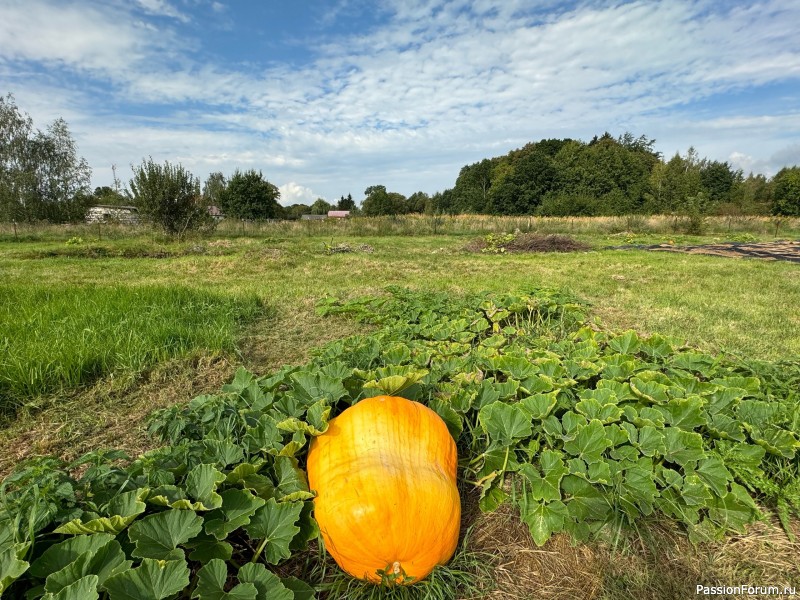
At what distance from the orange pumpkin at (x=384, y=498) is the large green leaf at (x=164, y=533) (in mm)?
425

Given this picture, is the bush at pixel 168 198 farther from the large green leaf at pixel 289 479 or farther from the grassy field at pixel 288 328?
the large green leaf at pixel 289 479

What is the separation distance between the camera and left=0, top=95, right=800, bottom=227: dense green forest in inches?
709

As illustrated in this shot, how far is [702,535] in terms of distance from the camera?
1658 millimetres

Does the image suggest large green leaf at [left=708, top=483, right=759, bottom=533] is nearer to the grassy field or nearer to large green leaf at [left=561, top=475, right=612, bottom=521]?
the grassy field

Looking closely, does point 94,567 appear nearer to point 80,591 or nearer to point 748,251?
point 80,591

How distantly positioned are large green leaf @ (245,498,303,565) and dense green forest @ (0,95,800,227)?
18333mm

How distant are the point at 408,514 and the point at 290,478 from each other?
48cm

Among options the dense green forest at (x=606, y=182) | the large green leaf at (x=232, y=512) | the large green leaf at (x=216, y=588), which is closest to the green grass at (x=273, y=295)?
the large green leaf at (x=232, y=512)

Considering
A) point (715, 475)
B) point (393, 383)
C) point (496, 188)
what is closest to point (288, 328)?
point (393, 383)

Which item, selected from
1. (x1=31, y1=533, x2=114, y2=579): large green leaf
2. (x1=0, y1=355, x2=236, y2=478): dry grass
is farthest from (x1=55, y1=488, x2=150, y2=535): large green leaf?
(x1=0, y1=355, x2=236, y2=478): dry grass

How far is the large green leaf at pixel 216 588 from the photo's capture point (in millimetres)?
1104

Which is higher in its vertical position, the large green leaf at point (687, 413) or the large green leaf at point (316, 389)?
the large green leaf at point (316, 389)

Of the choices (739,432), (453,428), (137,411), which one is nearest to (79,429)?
(137,411)

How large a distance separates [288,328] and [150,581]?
12.0ft
